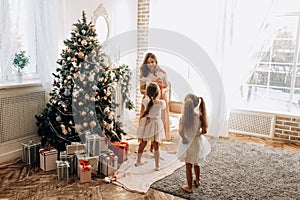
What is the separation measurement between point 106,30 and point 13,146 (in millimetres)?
2442

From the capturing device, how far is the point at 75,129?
3.33 meters

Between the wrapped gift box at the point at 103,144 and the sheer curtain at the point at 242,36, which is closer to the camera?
the wrapped gift box at the point at 103,144

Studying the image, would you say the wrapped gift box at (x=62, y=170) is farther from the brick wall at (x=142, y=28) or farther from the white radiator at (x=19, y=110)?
the brick wall at (x=142, y=28)

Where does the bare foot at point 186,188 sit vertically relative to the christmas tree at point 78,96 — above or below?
below

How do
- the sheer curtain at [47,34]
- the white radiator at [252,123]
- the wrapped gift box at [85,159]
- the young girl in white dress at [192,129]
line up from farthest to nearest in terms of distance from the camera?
the white radiator at [252,123] → the sheer curtain at [47,34] → the wrapped gift box at [85,159] → the young girl in white dress at [192,129]

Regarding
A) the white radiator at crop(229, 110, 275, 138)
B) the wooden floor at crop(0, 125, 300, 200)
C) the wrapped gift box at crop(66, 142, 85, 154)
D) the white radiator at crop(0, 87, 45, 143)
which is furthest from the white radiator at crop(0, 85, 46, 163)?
the white radiator at crop(229, 110, 275, 138)

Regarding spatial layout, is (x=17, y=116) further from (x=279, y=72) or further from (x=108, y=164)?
(x=279, y=72)

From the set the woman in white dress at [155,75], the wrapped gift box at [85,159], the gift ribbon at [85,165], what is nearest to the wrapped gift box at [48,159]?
the wrapped gift box at [85,159]

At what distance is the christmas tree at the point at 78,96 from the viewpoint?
3.26m

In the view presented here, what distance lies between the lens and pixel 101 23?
459cm

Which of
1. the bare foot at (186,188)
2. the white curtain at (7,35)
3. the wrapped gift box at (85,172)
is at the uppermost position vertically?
the white curtain at (7,35)

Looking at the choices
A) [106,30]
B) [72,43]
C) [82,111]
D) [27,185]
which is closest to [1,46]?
[72,43]

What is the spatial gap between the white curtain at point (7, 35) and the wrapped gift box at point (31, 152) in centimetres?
87

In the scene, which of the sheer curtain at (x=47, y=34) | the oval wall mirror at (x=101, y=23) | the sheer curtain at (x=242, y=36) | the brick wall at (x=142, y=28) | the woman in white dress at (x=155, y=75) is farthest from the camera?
the brick wall at (x=142, y=28)
